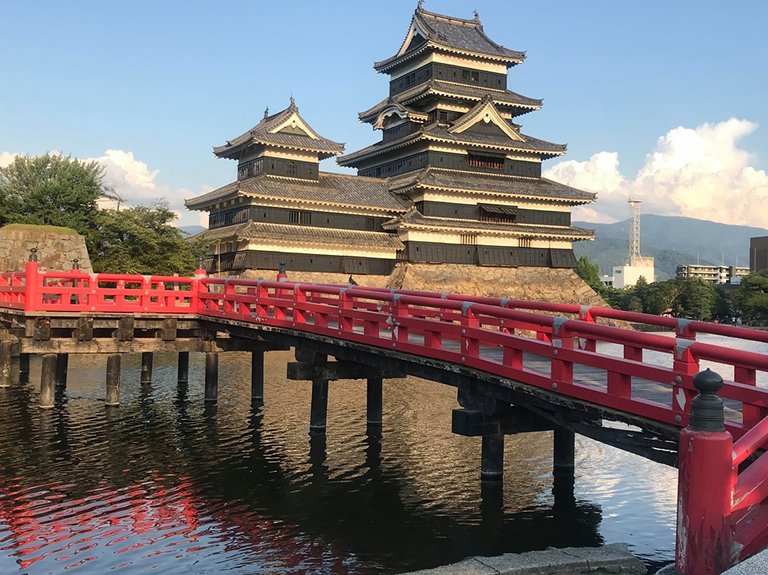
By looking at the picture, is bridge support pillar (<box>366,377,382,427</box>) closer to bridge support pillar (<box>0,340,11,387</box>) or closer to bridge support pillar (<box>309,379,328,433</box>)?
bridge support pillar (<box>309,379,328,433</box>)

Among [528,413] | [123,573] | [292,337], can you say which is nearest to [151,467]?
[292,337]

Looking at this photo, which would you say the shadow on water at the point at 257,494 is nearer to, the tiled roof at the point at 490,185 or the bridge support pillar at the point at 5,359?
the bridge support pillar at the point at 5,359

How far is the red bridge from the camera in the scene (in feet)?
20.2

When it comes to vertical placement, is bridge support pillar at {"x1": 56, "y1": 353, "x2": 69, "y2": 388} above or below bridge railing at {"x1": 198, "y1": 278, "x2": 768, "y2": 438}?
below

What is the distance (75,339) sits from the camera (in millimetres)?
20953

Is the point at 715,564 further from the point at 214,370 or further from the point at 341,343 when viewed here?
the point at 214,370

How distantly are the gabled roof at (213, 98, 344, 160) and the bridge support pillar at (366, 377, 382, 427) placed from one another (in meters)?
34.2

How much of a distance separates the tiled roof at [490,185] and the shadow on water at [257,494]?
3410 centimetres

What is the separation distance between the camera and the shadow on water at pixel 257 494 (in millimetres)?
10812

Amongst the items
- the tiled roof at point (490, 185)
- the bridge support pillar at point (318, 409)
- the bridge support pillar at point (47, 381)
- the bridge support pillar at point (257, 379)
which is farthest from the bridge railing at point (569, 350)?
the tiled roof at point (490, 185)

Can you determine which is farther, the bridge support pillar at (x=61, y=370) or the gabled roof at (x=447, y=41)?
the gabled roof at (x=447, y=41)

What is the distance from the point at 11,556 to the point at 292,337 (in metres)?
8.58

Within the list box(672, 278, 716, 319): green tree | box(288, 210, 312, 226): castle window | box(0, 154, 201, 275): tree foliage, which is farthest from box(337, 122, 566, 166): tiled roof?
box(672, 278, 716, 319): green tree

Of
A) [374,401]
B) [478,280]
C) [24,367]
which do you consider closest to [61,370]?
[24,367]
